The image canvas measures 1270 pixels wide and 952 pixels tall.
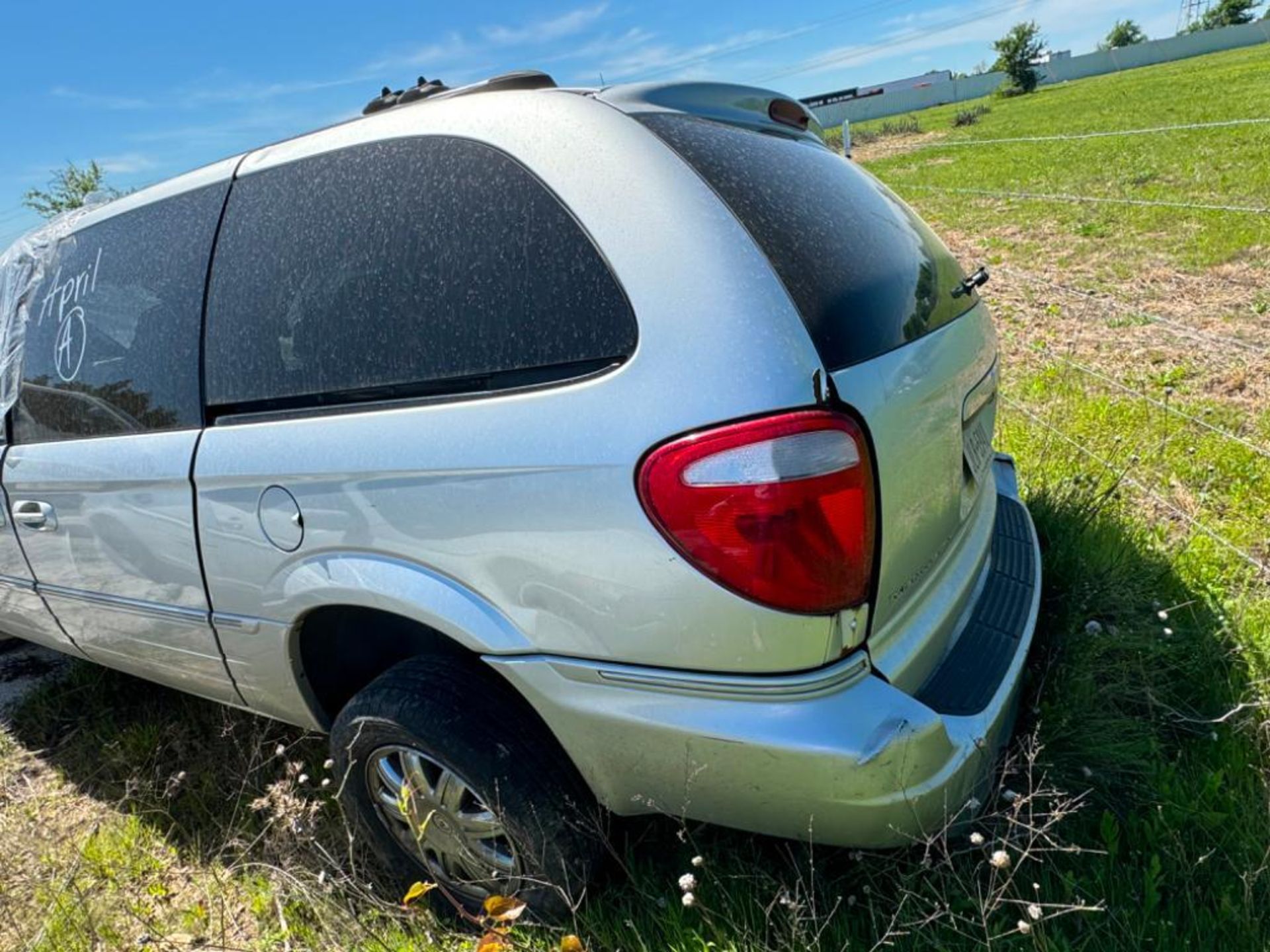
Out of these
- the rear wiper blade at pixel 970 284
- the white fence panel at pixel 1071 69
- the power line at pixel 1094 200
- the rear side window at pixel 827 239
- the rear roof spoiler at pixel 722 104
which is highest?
the white fence panel at pixel 1071 69

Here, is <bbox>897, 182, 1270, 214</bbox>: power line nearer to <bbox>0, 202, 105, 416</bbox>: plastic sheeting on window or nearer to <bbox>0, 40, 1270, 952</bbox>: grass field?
<bbox>0, 40, 1270, 952</bbox>: grass field

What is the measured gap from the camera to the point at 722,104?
2.02 meters

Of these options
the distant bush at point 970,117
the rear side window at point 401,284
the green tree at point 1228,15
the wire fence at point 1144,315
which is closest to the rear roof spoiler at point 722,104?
the rear side window at point 401,284

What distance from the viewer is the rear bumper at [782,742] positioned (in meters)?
1.47

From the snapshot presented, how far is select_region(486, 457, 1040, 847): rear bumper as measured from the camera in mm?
1474

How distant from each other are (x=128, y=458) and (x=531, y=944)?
1604mm

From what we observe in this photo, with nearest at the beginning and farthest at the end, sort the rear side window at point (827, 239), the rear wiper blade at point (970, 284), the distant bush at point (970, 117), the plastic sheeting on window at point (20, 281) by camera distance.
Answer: the rear side window at point (827, 239) < the rear wiper blade at point (970, 284) < the plastic sheeting on window at point (20, 281) < the distant bush at point (970, 117)

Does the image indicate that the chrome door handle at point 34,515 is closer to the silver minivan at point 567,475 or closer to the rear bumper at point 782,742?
the silver minivan at point 567,475

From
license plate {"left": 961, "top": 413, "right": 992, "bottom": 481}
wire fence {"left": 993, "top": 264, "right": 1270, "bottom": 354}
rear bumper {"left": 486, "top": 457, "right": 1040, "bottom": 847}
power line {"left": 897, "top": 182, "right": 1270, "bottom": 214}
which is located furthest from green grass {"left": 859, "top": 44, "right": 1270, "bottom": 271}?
rear bumper {"left": 486, "top": 457, "right": 1040, "bottom": 847}

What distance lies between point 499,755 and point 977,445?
1.37 metres

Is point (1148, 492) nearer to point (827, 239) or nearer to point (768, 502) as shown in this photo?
point (827, 239)

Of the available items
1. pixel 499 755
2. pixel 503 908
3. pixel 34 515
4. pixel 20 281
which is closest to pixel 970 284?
pixel 499 755

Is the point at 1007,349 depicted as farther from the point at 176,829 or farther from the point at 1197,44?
the point at 1197,44

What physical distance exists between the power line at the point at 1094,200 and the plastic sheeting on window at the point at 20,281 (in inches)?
322
